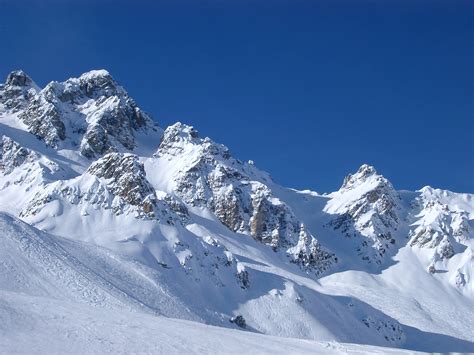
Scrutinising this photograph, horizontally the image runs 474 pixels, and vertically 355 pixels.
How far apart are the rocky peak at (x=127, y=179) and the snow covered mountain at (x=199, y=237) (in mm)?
271

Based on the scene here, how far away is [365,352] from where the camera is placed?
3653 cm

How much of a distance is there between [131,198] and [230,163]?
59535mm

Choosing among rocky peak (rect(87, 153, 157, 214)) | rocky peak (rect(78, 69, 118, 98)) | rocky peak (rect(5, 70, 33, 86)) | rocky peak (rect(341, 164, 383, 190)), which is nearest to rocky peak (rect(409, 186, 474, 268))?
rocky peak (rect(341, 164, 383, 190))

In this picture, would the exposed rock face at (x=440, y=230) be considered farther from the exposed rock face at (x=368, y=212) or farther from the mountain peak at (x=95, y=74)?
the mountain peak at (x=95, y=74)

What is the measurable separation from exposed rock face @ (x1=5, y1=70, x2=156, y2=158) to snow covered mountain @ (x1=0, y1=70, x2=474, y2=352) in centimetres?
42

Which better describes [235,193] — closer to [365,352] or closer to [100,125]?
[100,125]

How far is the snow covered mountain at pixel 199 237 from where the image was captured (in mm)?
65750

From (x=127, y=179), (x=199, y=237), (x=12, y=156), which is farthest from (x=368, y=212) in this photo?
(x=12, y=156)

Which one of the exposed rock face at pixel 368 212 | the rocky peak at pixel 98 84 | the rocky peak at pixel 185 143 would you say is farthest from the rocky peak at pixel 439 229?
the rocky peak at pixel 98 84

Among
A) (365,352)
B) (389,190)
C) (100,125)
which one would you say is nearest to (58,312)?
(365,352)

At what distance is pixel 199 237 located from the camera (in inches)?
4021

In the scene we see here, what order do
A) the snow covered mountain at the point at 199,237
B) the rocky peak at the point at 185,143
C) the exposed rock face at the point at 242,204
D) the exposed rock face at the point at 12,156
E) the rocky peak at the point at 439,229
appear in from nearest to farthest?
the snow covered mountain at the point at 199,237 → the exposed rock face at the point at 12,156 → the exposed rock face at the point at 242,204 → the rocky peak at the point at 439,229 → the rocky peak at the point at 185,143

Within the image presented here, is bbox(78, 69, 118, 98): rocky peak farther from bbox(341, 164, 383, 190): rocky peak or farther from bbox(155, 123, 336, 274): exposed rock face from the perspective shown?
bbox(341, 164, 383, 190): rocky peak

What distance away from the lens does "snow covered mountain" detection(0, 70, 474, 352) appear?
65.8 m
